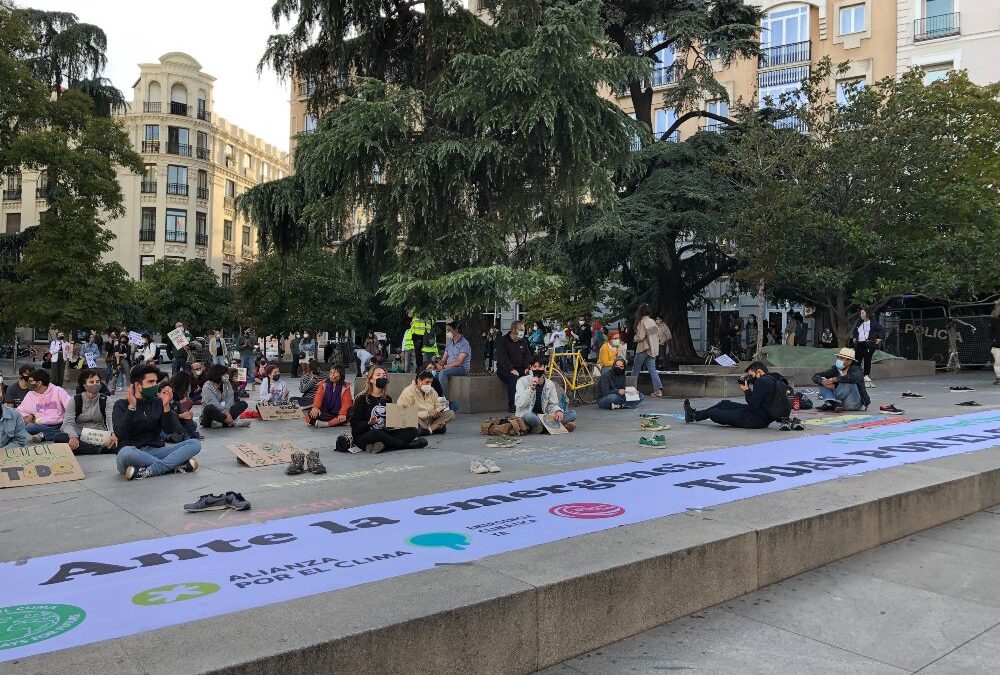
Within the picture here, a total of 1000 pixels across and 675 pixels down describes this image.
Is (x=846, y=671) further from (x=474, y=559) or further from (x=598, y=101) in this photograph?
(x=598, y=101)

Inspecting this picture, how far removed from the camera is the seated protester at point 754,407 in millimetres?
10586

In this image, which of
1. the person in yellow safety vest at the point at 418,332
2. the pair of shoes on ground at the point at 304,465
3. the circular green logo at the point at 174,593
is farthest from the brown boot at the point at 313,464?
the person in yellow safety vest at the point at 418,332

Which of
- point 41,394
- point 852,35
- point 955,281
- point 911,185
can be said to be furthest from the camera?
point 852,35

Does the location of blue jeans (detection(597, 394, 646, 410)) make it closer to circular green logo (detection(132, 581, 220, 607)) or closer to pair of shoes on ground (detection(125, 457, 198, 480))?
pair of shoes on ground (detection(125, 457, 198, 480))

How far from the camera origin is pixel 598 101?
12.4 m

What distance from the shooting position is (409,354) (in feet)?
68.9

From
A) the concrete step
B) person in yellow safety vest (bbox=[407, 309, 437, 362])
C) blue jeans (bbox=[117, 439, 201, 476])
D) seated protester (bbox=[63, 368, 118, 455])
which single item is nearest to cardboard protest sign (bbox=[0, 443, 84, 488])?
blue jeans (bbox=[117, 439, 201, 476])

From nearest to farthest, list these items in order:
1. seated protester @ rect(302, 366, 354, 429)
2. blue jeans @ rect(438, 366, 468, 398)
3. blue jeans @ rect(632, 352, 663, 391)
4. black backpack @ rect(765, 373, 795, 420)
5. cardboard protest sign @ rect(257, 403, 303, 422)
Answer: black backpack @ rect(765, 373, 795, 420) < seated protester @ rect(302, 366, 354, 429) < cardboard protest sign @ rect(257, 403, 303, 422) < blue jeans @ rect(438, 366, 468, 398) < blue jeans @ rect(632, 352, 663, 391)

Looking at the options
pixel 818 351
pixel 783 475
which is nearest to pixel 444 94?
pixel 783 475

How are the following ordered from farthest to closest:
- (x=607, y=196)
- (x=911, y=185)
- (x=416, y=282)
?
(x=911, y=185) < (x=607, y=196) < (x=416, y=282)

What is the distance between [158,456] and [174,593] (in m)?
4.33

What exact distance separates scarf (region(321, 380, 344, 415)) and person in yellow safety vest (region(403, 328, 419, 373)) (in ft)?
22.2

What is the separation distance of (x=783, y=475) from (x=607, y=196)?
25.7ft

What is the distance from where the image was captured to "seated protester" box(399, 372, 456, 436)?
421 inches
